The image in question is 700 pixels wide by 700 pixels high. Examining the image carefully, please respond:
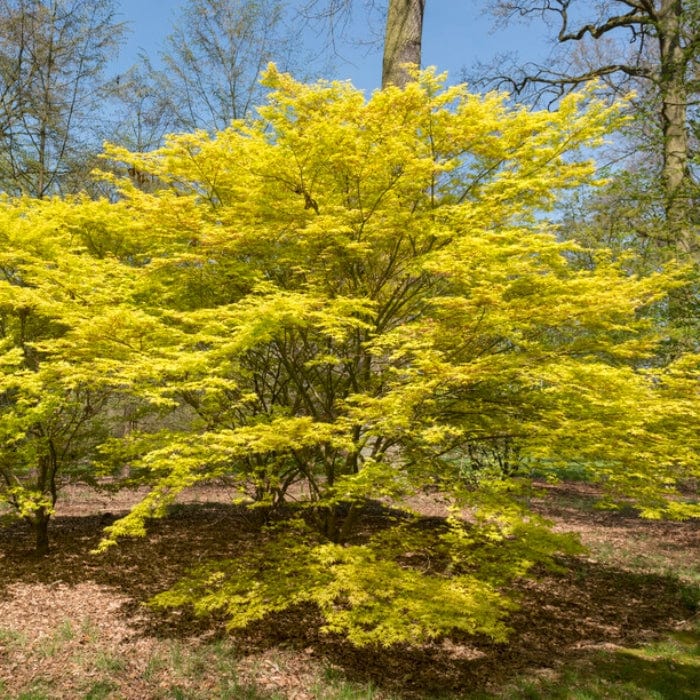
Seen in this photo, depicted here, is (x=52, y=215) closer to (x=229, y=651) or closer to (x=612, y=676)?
(x=229, y=651)

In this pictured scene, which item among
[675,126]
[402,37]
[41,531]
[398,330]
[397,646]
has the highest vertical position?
[402,37]

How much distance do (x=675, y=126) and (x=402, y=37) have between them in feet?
16.4

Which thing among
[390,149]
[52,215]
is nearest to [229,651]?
[390,149]

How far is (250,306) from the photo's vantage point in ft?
15.3

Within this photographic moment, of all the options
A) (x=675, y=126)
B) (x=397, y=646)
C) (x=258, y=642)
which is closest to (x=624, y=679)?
(x=397, y=646)

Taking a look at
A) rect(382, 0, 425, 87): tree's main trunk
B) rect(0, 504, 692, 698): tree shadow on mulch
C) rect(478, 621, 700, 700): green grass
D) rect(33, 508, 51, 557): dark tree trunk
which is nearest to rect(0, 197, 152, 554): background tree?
rect(33, 508, 51, 557): dark tree trunk

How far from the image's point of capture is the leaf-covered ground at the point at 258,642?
4.75 m

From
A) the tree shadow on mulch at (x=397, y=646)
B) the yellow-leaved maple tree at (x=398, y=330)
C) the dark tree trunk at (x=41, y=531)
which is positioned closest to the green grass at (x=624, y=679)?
the tree shadow on mulch at (x=397, y=646)

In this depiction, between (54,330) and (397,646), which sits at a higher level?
(54,330)

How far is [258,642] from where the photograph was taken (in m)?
5.59

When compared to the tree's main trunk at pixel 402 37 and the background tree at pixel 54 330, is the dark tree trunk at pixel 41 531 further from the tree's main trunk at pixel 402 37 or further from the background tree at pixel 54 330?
the tree's main trunk at pixel 402 37

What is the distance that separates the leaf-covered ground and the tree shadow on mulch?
21 millimetres

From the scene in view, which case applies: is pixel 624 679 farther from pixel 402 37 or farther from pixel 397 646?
pixel 402 37

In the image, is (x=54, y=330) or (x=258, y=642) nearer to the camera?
(x=258, y=642)
